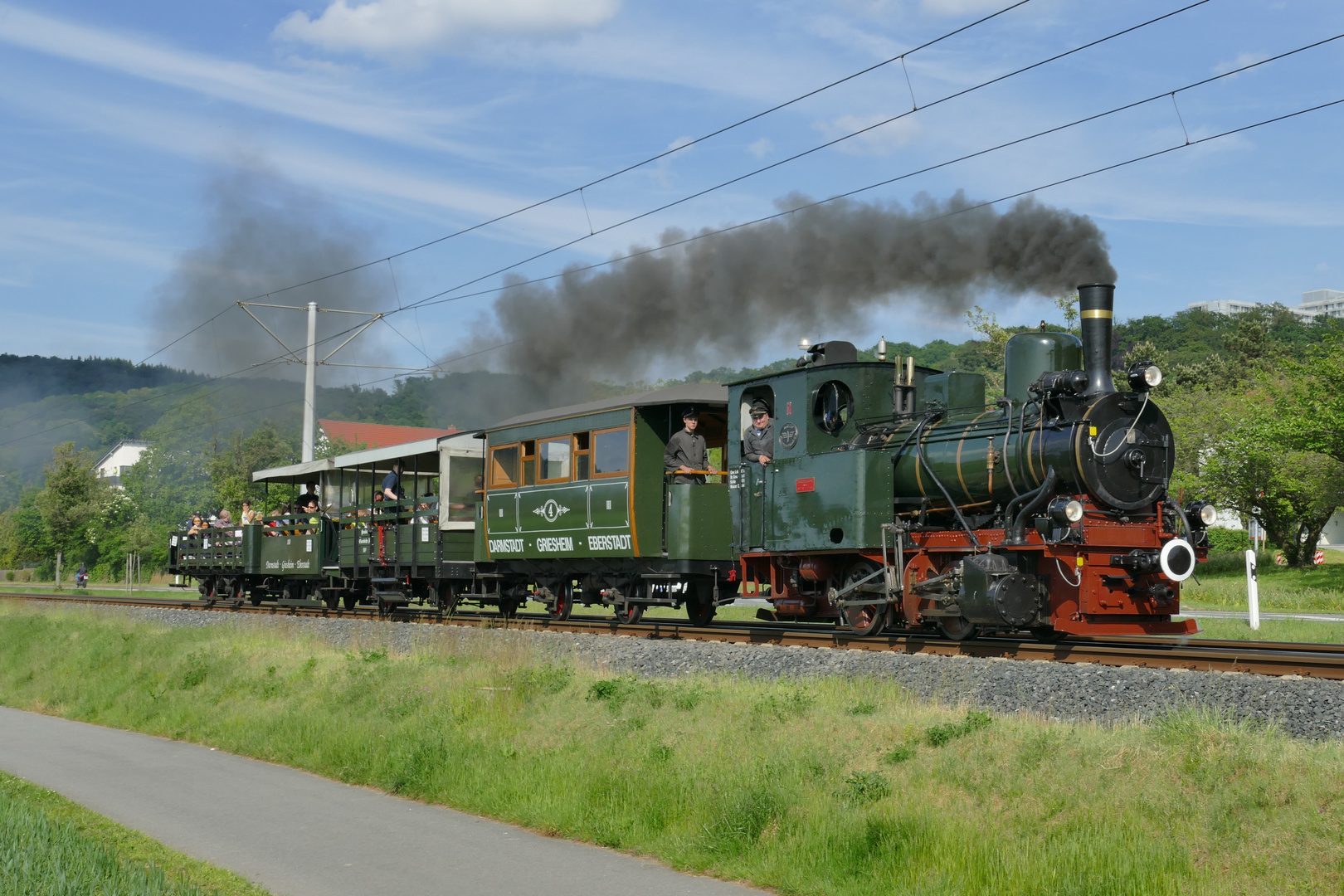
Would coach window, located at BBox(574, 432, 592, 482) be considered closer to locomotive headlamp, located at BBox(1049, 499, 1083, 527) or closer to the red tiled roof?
locomotive headlamp, located at BBox(1049, 499, 1083, 527)

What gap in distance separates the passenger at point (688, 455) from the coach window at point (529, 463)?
9.73 ft

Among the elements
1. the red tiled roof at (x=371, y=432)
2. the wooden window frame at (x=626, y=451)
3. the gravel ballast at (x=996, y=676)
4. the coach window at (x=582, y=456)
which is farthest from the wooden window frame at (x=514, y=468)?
the red tiled roof at (x=371, y=432)

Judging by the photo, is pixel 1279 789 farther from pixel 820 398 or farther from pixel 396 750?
pixel 820 398

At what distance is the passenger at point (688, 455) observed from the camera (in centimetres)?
1580

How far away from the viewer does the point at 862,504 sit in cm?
1317

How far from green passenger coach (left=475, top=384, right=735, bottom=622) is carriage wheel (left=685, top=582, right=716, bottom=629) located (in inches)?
0.7

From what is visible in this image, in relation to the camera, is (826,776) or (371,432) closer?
(826,776)

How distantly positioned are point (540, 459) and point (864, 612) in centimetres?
645

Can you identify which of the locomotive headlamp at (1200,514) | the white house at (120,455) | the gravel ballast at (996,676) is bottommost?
the gravel ballast at (996,676)

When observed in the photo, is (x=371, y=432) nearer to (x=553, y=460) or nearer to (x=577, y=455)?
(x=553, y=460)

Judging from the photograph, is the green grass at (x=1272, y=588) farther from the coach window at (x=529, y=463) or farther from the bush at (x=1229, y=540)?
the coach window at (x=529, y=463)

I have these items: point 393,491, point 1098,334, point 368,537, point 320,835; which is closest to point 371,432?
point 368,537

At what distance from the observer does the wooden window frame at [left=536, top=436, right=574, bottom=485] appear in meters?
17.4

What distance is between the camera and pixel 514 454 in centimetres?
1880
